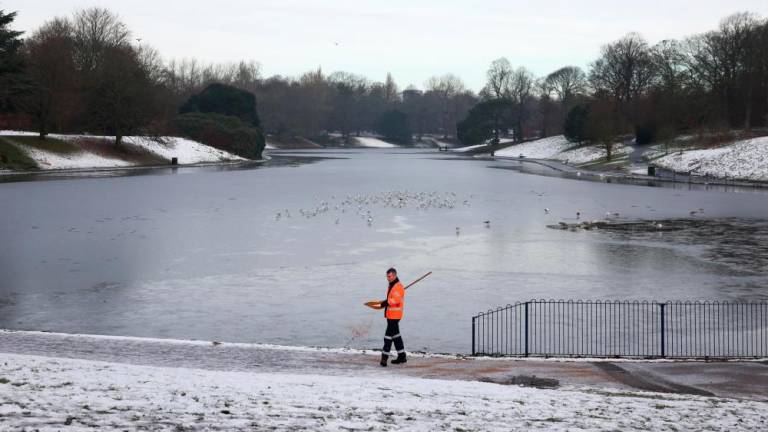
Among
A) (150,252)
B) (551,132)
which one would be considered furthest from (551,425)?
(551,132)

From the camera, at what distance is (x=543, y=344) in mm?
19234

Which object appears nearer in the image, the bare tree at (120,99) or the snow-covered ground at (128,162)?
the snow-covered ground at (128,162)

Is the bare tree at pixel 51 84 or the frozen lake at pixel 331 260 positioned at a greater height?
the bare tree at pixel 51 84

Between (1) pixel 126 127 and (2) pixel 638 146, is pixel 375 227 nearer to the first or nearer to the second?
(1) pixel 126 127

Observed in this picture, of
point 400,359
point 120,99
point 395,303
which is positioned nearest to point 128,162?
point 120,99

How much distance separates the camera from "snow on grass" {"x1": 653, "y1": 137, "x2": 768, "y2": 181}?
257 feet

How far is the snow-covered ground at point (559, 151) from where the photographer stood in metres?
122

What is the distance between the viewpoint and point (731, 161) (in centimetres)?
8256

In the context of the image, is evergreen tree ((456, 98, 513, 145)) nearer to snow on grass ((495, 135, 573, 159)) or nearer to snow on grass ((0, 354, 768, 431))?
snow on grass ((495, 135, 573, 159))

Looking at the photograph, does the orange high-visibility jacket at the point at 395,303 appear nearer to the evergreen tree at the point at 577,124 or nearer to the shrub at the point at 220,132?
the shrub at the point at 220,132

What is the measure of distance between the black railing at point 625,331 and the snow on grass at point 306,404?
4.44m

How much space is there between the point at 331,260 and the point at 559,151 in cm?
12421

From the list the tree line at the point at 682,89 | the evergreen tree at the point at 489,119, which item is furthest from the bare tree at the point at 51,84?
the evergreen tree at the point at 489,119

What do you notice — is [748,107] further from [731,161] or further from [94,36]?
[94,36]
